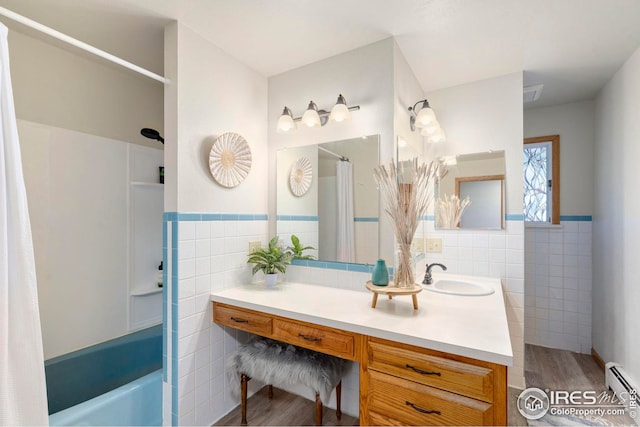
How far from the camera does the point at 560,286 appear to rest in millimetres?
2863

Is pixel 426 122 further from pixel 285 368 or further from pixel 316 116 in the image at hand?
pixel 285 368

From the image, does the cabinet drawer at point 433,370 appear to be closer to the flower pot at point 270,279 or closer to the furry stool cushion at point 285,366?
the furry stool cushion at point 285,366

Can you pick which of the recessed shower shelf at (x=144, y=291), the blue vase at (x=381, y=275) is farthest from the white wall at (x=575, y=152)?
the recessed shower shelf at (x=144, y=291)

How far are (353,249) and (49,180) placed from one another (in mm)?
2036

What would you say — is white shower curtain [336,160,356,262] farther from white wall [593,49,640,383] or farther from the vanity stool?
white wall [593,49,640,383]

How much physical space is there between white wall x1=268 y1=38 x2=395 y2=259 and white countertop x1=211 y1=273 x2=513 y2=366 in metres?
0.40

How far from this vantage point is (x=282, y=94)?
2.24m

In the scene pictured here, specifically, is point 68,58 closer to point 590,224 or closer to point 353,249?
point 353,249

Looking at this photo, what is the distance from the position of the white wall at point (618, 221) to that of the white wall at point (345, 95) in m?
1.68

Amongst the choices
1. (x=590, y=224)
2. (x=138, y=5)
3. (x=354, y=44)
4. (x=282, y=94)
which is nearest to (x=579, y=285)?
(x=590, y=224)

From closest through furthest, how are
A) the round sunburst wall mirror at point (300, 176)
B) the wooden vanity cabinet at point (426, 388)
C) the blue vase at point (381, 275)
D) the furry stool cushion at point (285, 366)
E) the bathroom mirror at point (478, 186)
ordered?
the wooden vanity cabinet at point (426, 388), the blue vase at point (381, 275), the furry stool cushion at point (285, 366), the round sunburst wall mirror at point (300, 176), the bathroom mirror at point (478, 186)

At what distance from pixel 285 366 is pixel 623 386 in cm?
231

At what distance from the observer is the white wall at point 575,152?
9.12 ft

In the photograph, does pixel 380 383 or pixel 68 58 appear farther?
pixel 68 58
